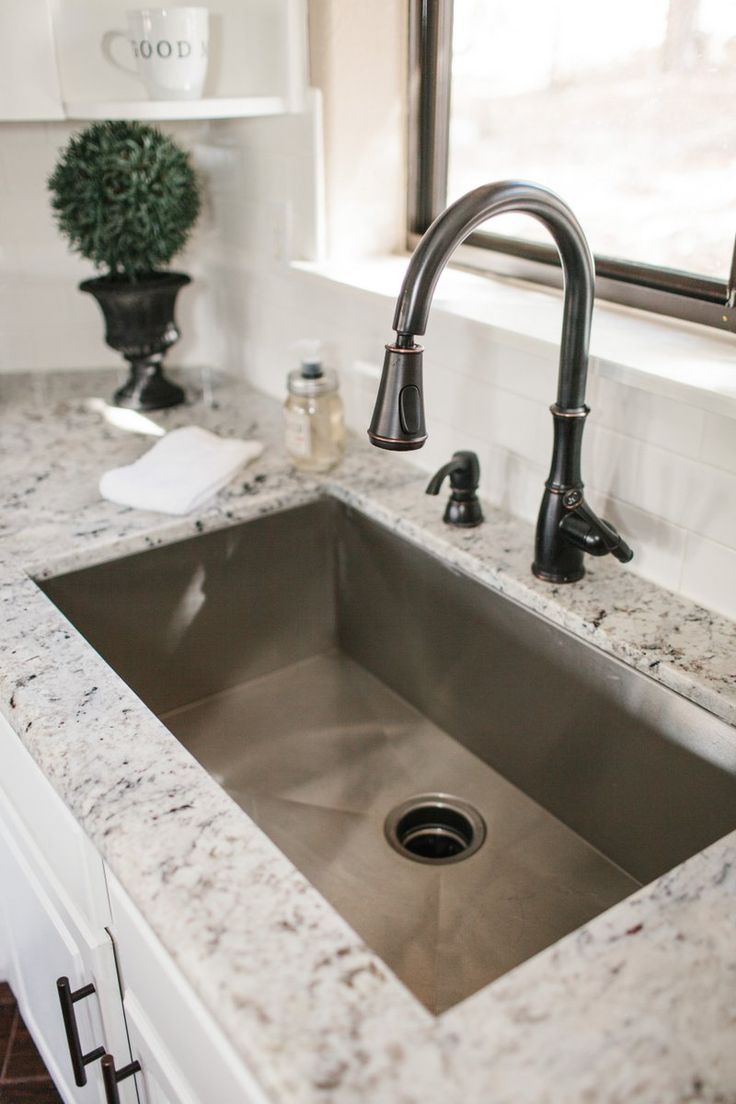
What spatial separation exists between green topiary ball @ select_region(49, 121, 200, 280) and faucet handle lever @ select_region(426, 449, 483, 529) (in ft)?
2.15

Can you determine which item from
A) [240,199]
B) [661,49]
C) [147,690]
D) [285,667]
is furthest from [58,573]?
[661,49]

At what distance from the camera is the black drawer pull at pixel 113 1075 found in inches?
35.6

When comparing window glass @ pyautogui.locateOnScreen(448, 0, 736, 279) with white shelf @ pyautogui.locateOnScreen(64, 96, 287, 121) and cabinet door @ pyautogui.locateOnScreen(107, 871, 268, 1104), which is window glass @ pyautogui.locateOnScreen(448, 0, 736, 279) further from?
cabinet door @ pyautogui.locateOnScreen(107, 871, 268, 1104)

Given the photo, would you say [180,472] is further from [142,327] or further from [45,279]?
[45,279]

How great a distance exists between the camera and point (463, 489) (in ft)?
4.03

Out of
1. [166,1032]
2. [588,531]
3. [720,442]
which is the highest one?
[720,442]

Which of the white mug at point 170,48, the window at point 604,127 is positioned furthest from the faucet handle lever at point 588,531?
the white mug at point 170,48

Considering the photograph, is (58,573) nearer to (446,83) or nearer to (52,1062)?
(52,1062)

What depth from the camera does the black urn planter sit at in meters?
1.59

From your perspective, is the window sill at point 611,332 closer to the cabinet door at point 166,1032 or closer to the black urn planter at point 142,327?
the black urn planter at point 142,327

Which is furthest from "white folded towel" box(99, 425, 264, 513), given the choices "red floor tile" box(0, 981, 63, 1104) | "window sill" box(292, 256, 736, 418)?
"red floor tile" box(0, 981, 63, 1104)

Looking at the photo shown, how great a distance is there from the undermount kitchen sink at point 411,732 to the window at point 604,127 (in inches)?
16.5

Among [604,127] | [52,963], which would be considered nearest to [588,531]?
[604,127]

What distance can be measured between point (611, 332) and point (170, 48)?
0.72 meters
